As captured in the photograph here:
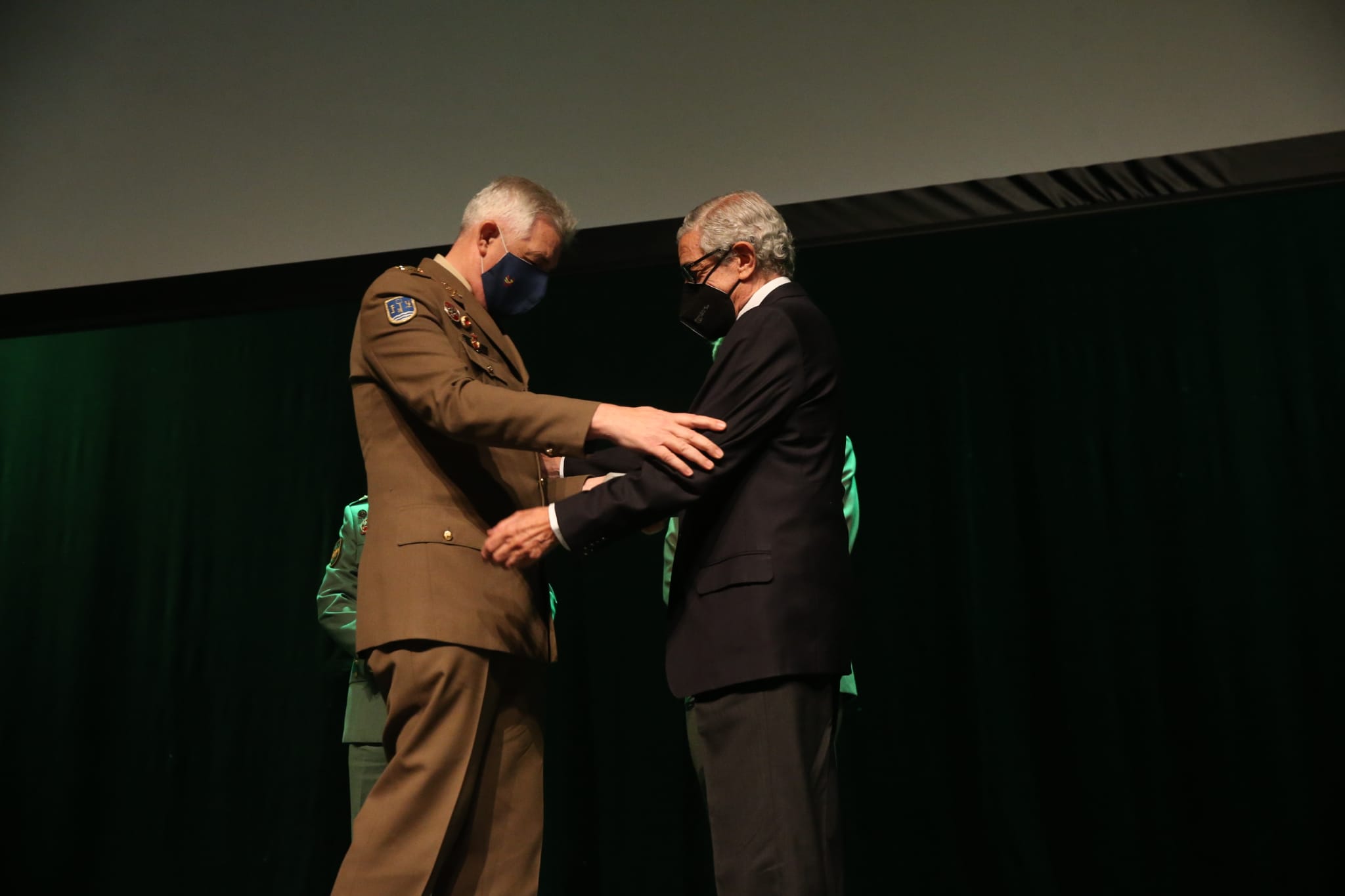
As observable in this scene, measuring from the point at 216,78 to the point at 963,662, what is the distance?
3326 millimetres

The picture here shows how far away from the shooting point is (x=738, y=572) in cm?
179

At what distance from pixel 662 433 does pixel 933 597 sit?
1.90 m

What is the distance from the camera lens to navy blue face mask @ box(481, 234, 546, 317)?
2201 millimetres

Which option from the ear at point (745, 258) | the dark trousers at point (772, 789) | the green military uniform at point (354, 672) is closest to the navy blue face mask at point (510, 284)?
the ear at point (745, 258)

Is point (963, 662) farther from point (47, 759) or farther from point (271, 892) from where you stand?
point (47, 759)

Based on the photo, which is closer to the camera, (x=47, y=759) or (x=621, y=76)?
(x=621, y=76)

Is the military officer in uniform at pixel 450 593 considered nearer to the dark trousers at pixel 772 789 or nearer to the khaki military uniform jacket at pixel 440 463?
the khaki military uniform jacket at pixel 440 463

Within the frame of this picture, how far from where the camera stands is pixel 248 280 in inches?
153

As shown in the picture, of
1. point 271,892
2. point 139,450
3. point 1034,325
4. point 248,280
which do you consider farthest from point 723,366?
point 139,450

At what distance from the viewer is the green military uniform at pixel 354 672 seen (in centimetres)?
271

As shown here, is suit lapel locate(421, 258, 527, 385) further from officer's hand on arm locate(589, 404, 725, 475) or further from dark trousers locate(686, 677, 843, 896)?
dark trousers locate(686, 677, 843, 896)

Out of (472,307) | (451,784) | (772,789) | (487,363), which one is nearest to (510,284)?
(472,307)

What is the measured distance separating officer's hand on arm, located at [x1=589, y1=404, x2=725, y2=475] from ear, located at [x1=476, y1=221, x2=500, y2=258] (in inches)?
20.5

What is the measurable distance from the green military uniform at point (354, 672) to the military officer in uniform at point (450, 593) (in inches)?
27.2
